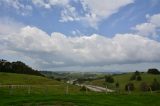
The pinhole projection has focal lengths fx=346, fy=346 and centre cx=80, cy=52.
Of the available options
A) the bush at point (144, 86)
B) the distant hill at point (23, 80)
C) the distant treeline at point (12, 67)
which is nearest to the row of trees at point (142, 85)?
the bush at point (144, 86)

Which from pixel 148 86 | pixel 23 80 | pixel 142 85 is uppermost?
pixel 23 80

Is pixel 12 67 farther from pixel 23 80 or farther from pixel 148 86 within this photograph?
pixel 148 86

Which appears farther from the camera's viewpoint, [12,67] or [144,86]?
[12,67]

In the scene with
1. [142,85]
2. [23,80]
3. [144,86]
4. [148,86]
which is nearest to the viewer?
[23,80]

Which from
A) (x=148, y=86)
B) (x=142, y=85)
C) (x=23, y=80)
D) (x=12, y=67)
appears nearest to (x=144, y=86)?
(x=142, y=85)

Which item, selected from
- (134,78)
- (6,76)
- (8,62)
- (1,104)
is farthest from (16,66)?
(1,104)

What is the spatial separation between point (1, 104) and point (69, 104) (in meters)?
9.10

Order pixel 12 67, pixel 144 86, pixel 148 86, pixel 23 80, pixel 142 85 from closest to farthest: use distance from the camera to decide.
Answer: pixel 23 80
pixel 148 86
pixel 144 86
pixel 142 85
pixel 12 67

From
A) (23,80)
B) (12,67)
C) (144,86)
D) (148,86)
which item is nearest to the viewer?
(23,80)

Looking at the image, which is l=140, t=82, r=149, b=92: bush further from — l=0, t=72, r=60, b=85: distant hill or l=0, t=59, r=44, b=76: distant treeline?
l=0, t=59, r=44, b=76: distant treeline

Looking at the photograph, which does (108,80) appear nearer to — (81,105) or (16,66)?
(16,66)

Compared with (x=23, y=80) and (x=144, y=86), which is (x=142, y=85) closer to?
(x=144, y=86)

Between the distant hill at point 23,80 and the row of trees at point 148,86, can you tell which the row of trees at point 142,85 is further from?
the distant hill at point 23,80

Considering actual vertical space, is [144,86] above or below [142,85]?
below
